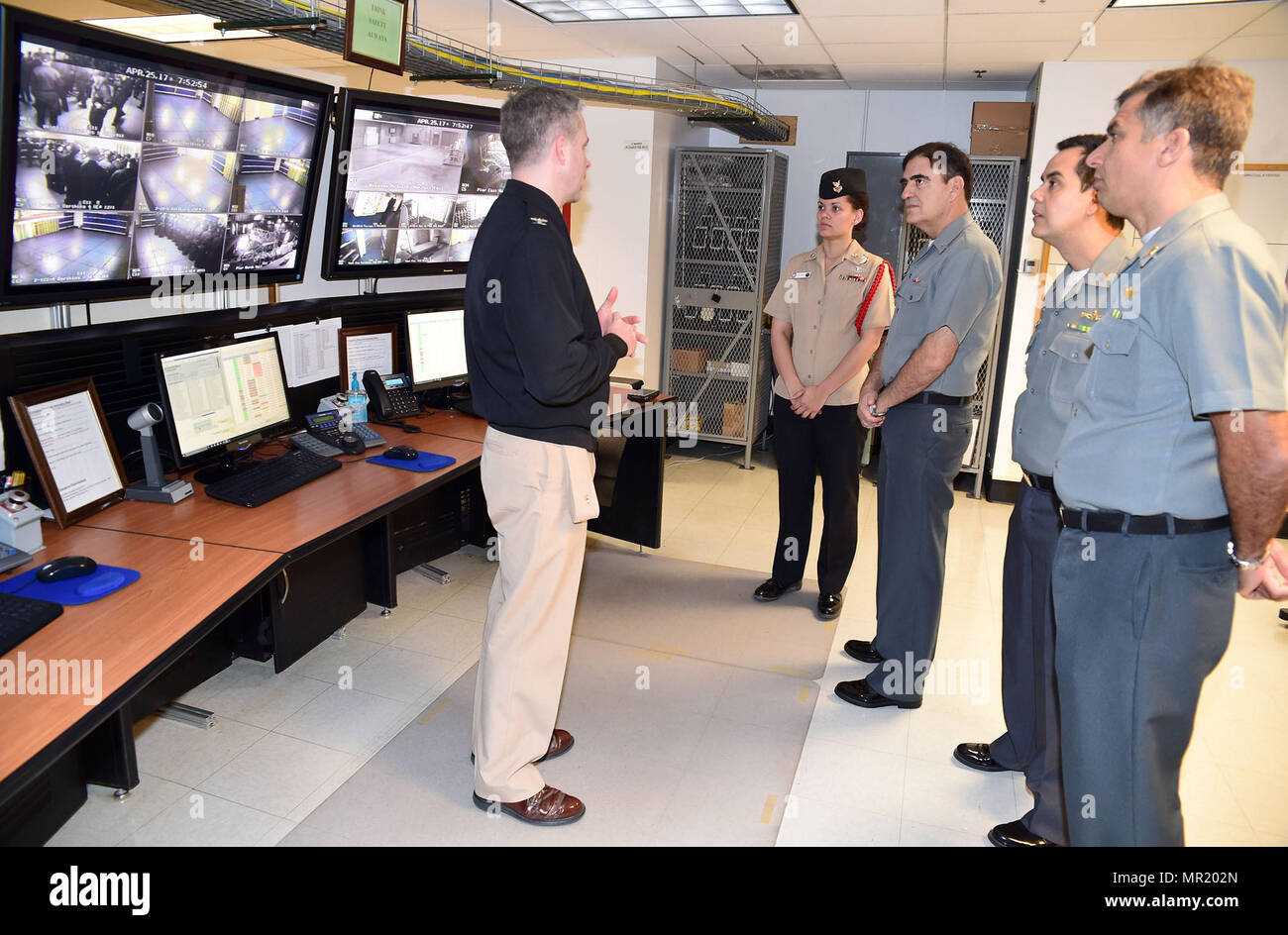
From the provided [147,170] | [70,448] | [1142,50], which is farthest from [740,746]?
[1142,50]

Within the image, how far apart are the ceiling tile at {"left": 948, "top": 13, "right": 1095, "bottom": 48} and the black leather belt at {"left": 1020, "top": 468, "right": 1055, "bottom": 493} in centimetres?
263

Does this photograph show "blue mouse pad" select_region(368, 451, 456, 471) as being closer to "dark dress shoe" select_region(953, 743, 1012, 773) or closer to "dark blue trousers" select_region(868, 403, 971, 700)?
"dark blue trousers" select_region(868, 403, 971, 700)

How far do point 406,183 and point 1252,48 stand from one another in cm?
415

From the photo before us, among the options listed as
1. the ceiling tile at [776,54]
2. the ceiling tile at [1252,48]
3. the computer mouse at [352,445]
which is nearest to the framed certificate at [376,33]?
the computer mouse at [352,445]

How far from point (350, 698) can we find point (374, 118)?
6.82 feet

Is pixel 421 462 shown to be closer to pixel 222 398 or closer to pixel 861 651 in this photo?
pixel 222 398

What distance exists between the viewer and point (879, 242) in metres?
5.71

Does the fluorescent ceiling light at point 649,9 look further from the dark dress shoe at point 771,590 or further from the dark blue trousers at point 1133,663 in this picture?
the dark blue trousers at point 1133,663

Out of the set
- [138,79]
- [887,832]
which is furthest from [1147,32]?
[138,79]

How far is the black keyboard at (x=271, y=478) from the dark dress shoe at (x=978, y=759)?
215 cm

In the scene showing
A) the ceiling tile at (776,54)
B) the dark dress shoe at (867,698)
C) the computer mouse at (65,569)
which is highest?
the ceiling tile at (776,54)

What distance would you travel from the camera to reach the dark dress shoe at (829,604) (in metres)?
3.62
